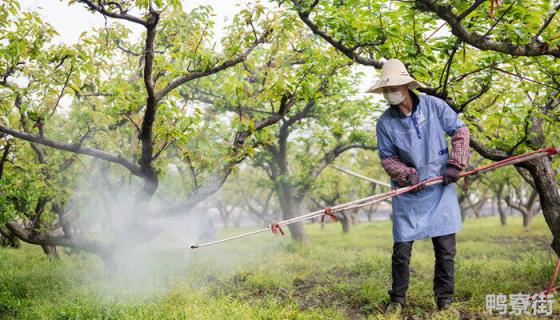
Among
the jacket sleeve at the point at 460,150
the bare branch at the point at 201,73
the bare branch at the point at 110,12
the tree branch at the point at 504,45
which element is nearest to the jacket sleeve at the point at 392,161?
the jacket sleeve at the point at 460,150

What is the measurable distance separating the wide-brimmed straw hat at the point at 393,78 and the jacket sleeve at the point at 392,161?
0.48 metres

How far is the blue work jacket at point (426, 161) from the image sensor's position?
4.87 m

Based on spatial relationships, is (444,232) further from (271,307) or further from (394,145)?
(271,307)

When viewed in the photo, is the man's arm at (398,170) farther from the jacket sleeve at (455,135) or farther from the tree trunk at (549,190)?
the tree trunk at (549,190)

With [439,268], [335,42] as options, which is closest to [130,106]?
[335,42]

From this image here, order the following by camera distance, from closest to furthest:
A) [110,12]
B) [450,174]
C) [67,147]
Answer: [450,174] < [110,12] < [67,147]

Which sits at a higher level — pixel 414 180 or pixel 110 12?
pixel 110 12

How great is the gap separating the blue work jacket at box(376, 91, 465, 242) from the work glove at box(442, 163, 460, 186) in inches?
7.5

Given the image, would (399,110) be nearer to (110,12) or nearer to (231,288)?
(110,12)

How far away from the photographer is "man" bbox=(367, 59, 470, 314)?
4844mm

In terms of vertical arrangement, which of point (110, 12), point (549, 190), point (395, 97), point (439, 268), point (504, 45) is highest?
point (110, 12)

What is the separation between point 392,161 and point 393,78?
35.8 inches

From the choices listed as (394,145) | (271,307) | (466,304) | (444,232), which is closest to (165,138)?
(271,307)

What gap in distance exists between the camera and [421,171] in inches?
193
